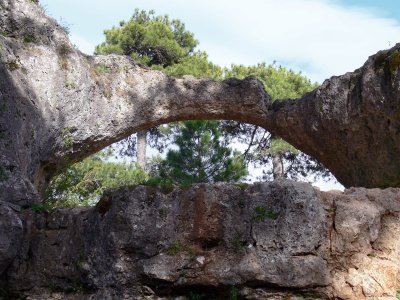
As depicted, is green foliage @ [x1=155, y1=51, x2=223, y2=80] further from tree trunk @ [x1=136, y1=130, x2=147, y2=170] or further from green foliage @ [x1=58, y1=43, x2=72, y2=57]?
green foliage @ [x1=58, y1=43, x2=72, y2=57]

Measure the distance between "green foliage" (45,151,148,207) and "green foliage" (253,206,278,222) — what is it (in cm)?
761

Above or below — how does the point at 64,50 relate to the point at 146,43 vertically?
below

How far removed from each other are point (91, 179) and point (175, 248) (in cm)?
1105

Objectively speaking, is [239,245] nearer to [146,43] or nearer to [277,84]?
[277,84]

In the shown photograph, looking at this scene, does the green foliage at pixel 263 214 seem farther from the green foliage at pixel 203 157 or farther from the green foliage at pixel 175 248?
the green foliage at pixel 203 157

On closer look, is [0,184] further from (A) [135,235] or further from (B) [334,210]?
(B) [334,210]

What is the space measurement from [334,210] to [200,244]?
1.37 meters

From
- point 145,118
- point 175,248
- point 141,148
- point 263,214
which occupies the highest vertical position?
point 141,148

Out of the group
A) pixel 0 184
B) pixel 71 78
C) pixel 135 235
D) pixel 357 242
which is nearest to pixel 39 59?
pixel 71 78

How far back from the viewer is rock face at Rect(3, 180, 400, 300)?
16.7 ft

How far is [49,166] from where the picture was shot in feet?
33.1

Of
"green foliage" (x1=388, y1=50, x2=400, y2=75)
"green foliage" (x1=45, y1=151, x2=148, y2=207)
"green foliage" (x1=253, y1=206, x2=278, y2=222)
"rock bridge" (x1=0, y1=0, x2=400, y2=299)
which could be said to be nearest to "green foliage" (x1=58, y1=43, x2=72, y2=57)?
"rock bridge" (x1=0, y1=0, x2=400, y2=299)

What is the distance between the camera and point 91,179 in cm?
1589

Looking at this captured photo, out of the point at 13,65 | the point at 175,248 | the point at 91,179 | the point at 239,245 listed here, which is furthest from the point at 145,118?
the point at 239,245
